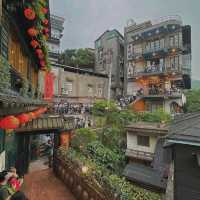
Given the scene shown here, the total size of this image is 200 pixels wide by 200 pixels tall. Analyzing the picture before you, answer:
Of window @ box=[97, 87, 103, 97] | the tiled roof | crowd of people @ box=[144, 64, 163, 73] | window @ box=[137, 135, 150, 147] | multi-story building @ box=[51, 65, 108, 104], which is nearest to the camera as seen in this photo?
the tiled roof

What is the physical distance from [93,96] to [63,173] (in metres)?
21.4

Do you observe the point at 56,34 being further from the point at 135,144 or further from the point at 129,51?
the point at 135,144

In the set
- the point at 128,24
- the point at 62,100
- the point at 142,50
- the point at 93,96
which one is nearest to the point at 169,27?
the point at 142,50

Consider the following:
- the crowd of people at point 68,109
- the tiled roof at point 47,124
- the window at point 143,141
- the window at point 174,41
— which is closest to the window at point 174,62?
the window at point 174,41

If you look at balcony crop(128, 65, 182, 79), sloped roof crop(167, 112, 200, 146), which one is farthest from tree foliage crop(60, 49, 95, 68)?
sloped roof crop(167, 112, 200, 146)

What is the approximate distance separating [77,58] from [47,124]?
28.2 meters

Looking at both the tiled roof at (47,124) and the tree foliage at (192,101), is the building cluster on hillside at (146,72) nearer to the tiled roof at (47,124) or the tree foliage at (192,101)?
the tree foliage at (192,101)

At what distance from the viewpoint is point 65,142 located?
11195mm

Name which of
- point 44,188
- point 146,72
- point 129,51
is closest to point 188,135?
point 44,188

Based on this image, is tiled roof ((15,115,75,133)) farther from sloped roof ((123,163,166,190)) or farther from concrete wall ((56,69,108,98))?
concrete wall ((56,69,108,98))

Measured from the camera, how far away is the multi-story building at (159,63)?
91.1 feet

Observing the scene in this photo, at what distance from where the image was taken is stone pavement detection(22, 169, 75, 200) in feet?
27.5

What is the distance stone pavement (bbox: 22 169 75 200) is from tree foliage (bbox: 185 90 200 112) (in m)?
22.5

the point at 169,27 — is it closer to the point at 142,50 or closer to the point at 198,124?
the point at 142,50
